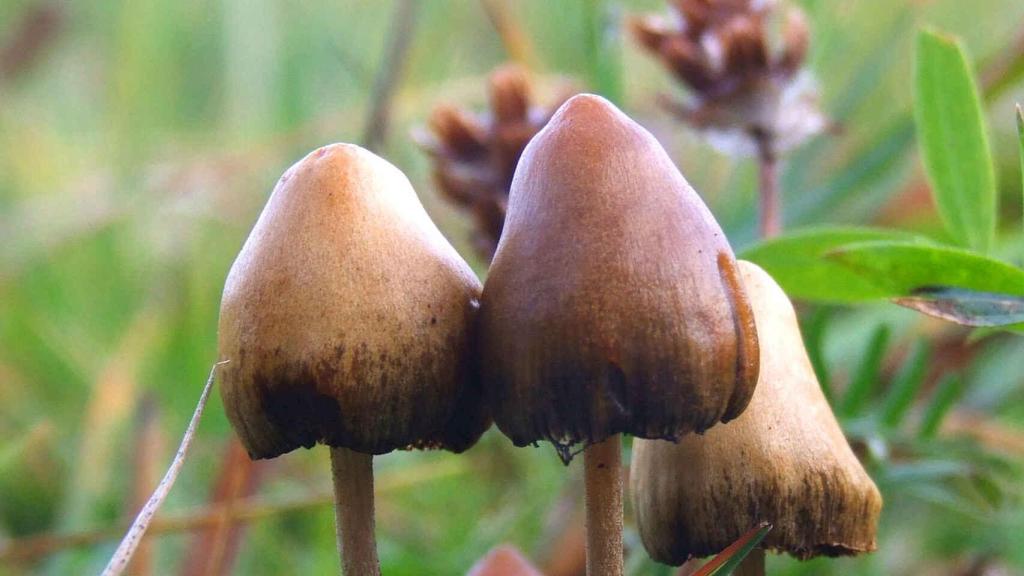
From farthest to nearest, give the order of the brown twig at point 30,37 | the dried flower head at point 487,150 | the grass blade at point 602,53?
the brown twig at point 30,37
the grass blade at point 602,53
the dried flower head at point 487,150

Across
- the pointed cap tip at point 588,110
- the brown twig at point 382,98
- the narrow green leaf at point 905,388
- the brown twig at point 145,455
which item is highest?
the pointed cap tip at point 588,110

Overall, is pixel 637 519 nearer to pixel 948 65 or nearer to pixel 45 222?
pixel 948 65

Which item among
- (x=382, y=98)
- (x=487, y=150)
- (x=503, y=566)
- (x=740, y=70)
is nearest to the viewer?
(x=503, y=566)

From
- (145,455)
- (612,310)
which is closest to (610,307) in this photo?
(612,310)

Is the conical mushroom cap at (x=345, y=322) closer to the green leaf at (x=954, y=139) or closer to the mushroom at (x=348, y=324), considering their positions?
the mushroom at (x=348, y=324)

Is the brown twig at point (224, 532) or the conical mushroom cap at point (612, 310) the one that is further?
the brown twig at point (224, 532)

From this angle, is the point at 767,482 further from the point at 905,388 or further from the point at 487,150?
the point at 487,150

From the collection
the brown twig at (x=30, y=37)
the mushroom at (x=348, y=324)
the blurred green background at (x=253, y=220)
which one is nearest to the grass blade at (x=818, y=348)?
the blurred green background at (x=253, y=220)

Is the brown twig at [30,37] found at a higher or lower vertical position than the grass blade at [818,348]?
A: lower
